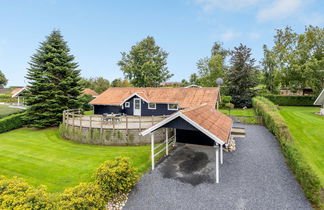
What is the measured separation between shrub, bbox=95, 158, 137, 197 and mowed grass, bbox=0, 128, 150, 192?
79.0 inches

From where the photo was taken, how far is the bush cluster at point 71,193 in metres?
4.65

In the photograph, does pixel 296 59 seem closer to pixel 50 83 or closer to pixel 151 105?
pixel 151 105

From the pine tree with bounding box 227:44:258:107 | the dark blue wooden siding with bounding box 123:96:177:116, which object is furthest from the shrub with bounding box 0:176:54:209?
the pine tree with bounding box 227:44:258:107

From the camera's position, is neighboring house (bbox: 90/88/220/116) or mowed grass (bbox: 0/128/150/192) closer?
mowed grass (bbox: 0/128/150/192)

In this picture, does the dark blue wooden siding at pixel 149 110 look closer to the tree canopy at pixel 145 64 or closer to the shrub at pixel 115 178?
the shrub at pixel 115 178

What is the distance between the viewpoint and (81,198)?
16.4ft

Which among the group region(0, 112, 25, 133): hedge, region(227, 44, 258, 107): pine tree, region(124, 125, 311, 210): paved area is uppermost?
region(227, 44, 258, 107): pine tree

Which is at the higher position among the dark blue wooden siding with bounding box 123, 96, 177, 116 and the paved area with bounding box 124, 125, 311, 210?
the dark blue wooden siding with bounding box 123, 96, 177, 116

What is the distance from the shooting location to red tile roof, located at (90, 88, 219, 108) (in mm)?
19859

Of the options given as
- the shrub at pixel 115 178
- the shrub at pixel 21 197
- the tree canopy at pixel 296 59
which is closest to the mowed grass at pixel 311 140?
the shrub at pixel 115 178

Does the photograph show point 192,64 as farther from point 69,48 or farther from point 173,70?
point 69,48

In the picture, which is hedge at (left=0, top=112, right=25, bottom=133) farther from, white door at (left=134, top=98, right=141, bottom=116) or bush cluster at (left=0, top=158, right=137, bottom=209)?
bush cluster at (left=0, top=158, right=137, bottom=209)

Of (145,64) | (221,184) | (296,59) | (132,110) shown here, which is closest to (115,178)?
(221,184)

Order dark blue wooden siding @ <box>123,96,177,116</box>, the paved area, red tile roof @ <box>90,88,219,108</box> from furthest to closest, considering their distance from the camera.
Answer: dark blue wooden siding @ <box>123,96,177,116</box>, red tile roof @ <box>90,88,219,108</box>, the paved area
